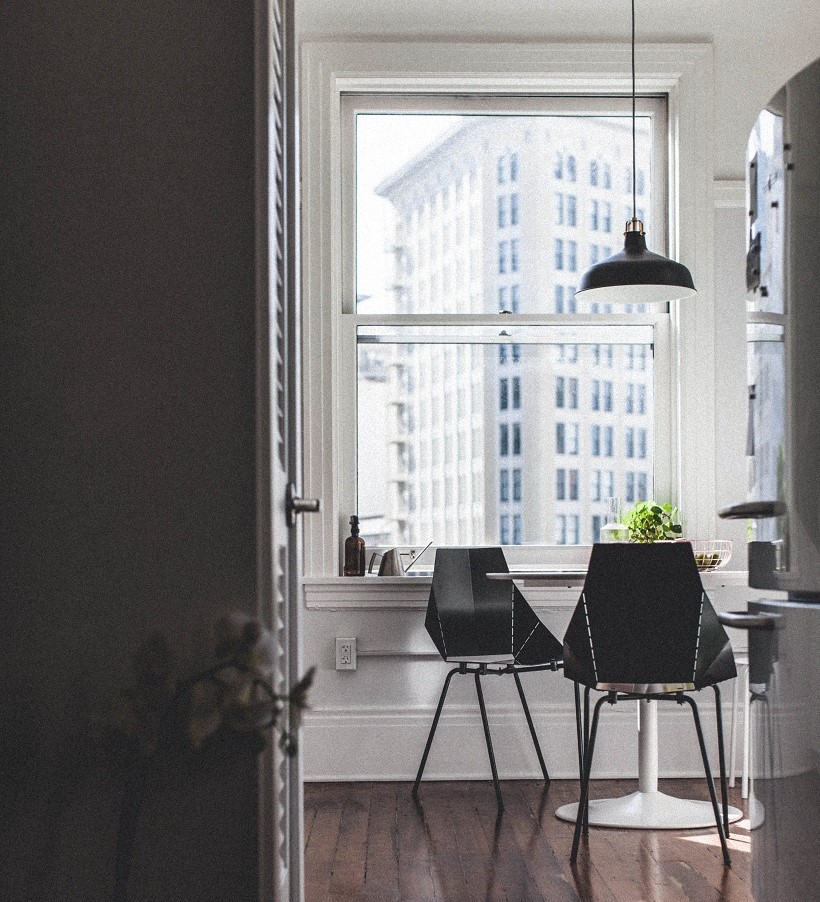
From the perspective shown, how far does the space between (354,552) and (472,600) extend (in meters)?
0.50

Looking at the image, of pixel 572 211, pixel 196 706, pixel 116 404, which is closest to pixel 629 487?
pixel 572 211

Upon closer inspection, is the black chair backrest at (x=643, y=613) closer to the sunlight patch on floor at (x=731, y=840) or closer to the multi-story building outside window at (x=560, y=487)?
the sunlight patch on floor at (x=731, y=840)

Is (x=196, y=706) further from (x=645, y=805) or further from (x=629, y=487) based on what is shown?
(x=629, y=487)

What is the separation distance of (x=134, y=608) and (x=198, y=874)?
37 cm

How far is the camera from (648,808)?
3490 millimetres

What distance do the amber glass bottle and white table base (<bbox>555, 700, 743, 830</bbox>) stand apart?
1178 mm

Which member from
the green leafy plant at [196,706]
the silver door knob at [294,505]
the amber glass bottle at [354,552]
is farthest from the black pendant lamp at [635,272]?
the green leafy plant at [196,706]

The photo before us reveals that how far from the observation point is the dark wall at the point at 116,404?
1.52 m

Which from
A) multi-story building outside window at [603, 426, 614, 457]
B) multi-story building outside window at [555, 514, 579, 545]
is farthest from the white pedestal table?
multi-story building outside window at [603, 426, 614, 457]

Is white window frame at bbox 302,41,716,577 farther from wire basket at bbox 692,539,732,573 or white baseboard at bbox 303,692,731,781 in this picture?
white baseboard at bbox 303,692,731,781

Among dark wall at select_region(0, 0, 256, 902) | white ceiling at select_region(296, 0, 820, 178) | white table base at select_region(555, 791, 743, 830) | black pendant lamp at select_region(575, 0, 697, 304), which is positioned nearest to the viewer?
dark wall at select_region(0, 0, 256, 902)

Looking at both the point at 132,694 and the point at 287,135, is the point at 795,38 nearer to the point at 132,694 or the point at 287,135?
the point at 287,135

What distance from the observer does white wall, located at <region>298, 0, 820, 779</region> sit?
13.6 ft

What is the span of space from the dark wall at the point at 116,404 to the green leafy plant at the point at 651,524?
9.14 ft
